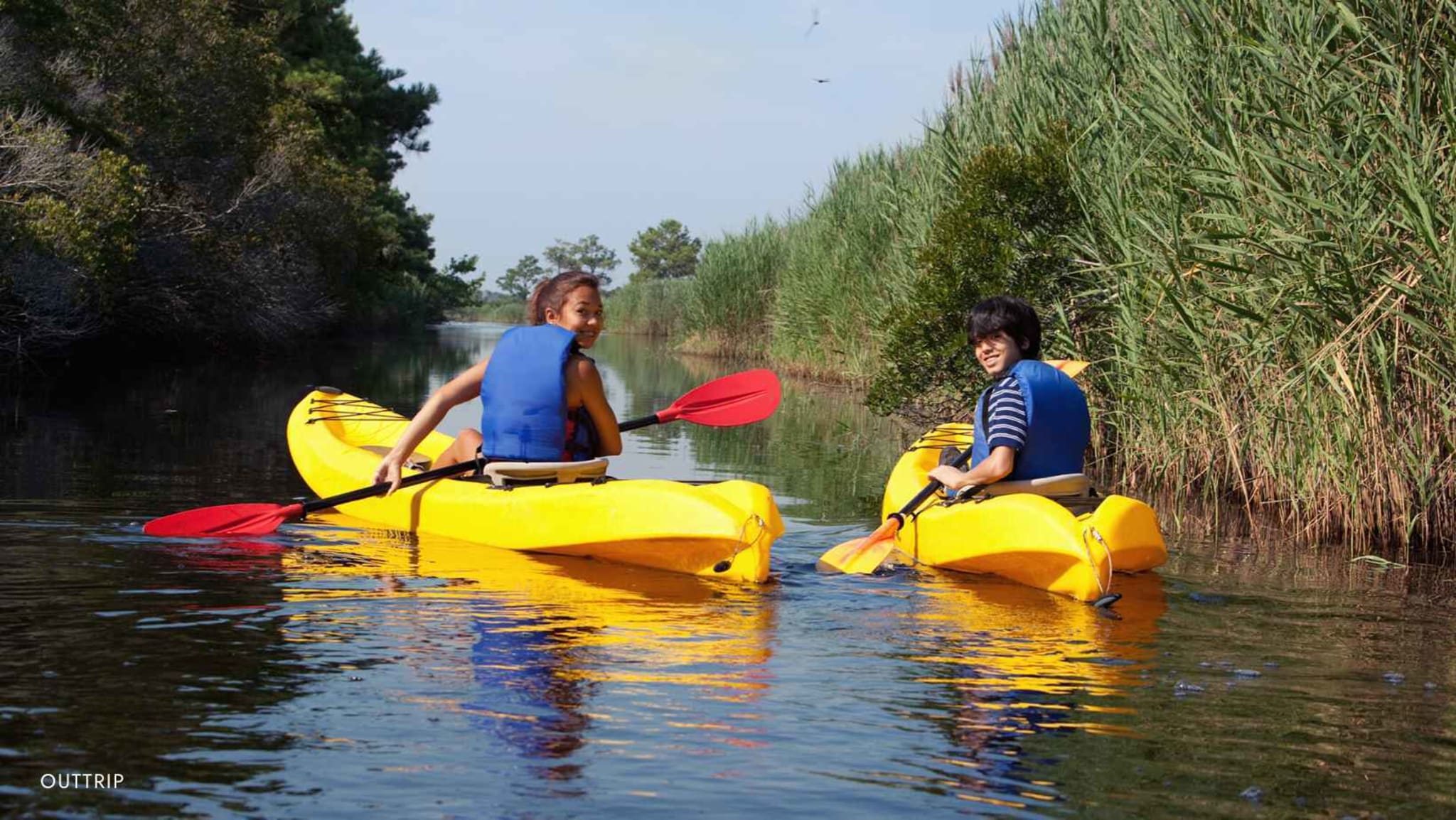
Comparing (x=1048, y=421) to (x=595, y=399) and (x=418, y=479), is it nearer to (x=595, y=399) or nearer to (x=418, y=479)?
(x=595, y=399)

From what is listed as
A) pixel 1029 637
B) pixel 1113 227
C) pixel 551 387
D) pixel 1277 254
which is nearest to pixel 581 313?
pixel 551 387

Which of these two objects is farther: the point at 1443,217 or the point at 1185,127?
the point at 1185,127

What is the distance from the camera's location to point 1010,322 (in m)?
6.30

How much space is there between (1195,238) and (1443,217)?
1.39 metres

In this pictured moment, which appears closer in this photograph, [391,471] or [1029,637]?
[1029,637]

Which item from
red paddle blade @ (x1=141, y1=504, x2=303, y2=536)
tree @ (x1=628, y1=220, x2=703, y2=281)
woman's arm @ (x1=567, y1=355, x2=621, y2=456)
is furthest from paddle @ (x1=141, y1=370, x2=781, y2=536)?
tree @ (x1=628, y1=220, x2=703, y2=281)

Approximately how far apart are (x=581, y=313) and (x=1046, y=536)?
7.48 ft

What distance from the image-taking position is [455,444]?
24.6 ft

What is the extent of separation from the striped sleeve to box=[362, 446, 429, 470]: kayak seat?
3075mm

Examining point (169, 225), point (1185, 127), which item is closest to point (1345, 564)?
point (1185, 127)

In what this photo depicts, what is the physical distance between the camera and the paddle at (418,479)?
262 inches

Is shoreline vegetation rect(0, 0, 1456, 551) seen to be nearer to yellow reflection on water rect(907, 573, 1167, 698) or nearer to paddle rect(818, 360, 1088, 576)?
yellow reflection on water rect(907, 573, 1167, 698)

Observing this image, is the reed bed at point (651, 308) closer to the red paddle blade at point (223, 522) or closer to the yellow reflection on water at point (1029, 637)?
the red paddle blade at point (223, 522)

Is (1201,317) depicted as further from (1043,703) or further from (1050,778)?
(1050,778)
